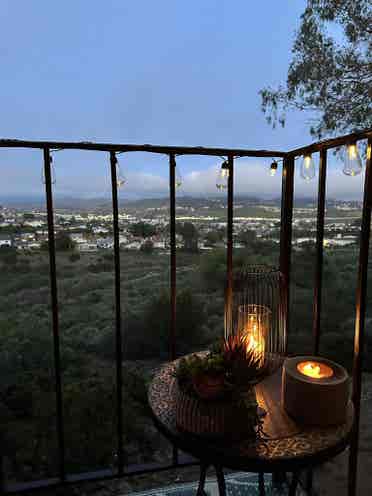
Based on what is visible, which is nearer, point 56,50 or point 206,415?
point 206,415

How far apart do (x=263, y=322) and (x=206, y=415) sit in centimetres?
36

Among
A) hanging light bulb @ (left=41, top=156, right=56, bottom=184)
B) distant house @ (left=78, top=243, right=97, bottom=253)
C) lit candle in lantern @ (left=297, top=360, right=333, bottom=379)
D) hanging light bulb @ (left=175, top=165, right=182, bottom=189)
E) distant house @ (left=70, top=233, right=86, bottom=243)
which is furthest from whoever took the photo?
distant house @ (left=78, top=243, right=97, bottom=253)

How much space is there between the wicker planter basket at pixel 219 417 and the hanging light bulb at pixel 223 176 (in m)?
0.79

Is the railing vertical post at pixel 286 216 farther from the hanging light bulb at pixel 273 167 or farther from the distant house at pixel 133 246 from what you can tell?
the distant house at pixel 133 246

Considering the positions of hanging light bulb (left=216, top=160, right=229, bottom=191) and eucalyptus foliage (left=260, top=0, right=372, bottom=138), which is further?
eucalyptus foliage (left=260, top=0, right=372, bottom=138)

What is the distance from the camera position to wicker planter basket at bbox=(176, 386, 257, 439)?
2.41ft

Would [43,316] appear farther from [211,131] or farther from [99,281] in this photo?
[211,131]

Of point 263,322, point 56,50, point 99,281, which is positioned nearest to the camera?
point 263,322

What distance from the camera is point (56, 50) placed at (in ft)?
52.7

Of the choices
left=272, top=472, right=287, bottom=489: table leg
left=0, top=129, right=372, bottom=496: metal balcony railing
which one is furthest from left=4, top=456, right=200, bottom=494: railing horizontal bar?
left=272, top=472, right=287, bottom=489: table leg

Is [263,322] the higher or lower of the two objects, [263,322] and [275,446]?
the higher

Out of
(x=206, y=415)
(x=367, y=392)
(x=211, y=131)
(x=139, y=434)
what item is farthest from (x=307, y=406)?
(x=211, y=131)

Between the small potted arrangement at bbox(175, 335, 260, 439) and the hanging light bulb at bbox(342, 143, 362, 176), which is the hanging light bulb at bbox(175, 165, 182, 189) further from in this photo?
the small potted arrangement at bbox(175, 335, 260, 439)

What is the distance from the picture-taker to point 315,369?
88 centimetres
